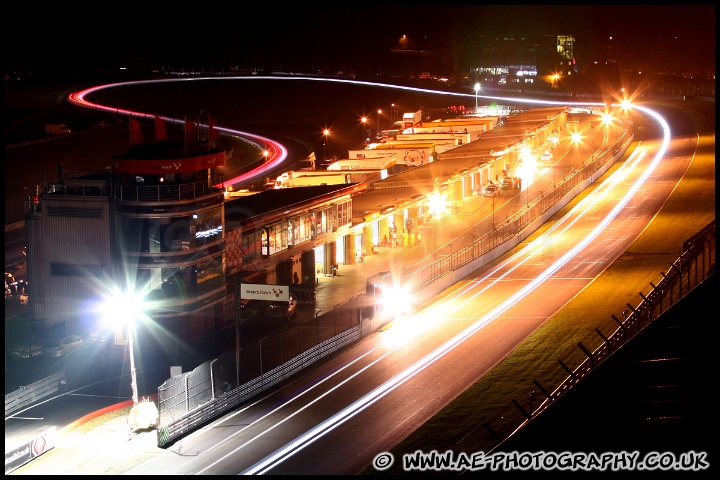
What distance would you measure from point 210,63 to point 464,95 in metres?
52.0

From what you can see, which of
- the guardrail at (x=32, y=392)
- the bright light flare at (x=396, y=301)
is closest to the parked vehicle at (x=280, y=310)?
the bright light flare at (x=396, y=301)

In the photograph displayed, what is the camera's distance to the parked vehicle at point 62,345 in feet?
113

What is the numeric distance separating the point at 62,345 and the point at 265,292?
294 inches

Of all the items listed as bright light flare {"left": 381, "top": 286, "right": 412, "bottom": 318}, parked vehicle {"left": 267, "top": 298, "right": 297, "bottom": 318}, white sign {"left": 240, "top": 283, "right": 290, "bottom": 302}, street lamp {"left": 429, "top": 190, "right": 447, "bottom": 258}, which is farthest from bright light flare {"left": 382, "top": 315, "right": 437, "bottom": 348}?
street lamp {"left": 429, "top": 190, "right": 447, "bottom": 258}

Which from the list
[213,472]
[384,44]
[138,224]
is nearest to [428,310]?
[138,224]

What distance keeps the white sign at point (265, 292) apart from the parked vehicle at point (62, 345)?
6283 mm

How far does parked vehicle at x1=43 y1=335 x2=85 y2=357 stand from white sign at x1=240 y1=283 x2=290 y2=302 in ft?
20.6

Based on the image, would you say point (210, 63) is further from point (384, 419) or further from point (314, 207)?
point (384, 419)

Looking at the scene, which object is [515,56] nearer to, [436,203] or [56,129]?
[56,129]

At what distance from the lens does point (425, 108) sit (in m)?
129

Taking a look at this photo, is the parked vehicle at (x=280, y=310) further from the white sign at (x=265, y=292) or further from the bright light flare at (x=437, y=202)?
the bright light flare at (x=437, y=202)

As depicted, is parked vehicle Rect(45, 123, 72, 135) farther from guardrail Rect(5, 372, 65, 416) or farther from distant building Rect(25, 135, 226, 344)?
guardrail Rect(5, 372, 65, 416)

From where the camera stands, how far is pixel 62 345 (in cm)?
3462

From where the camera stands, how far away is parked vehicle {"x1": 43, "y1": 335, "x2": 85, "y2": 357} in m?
34.3
